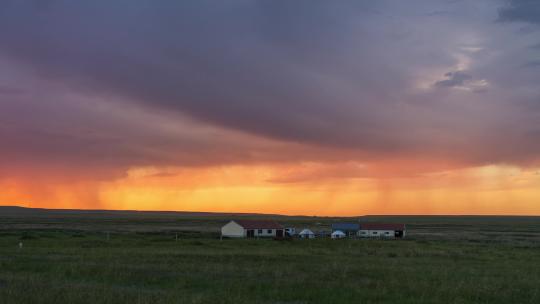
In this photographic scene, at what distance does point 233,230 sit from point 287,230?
497 inches

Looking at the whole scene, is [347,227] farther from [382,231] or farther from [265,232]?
[265,232]

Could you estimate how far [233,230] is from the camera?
9050 centimetres

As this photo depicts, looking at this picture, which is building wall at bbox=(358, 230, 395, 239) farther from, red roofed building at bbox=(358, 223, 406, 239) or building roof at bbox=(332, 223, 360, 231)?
building roof at bbox=(332, 223, 360, 231)

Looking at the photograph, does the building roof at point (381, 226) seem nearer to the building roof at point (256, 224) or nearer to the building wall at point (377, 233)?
the building wall at point (377, 233)

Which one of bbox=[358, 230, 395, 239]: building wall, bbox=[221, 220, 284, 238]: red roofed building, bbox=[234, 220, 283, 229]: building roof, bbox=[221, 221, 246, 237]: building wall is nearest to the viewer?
bbox=[221, 221, 246, 237]: building wall

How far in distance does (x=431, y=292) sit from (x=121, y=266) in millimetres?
15478

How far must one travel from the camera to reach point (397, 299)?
18781mm

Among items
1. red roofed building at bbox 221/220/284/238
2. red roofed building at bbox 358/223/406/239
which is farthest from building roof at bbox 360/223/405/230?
red roofed building at bbox 221/220/284/238

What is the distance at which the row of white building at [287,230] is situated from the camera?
90562 mm

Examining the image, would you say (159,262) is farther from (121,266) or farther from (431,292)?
(431,292)

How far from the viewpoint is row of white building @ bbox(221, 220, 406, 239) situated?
90.6 metres

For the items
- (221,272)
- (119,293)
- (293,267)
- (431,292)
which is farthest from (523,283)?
(119,293)

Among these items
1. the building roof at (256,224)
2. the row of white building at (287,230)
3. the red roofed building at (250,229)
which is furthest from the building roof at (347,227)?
the building roof at (256,224)

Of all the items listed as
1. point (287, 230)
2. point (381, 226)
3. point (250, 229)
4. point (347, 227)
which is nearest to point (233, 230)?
point (250, 229)
